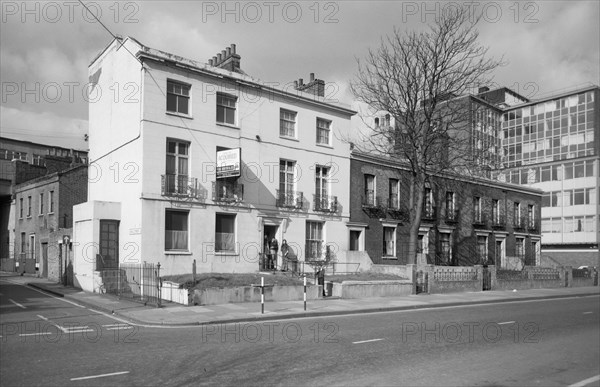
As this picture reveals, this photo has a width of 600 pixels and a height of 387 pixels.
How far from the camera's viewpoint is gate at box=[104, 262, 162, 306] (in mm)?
21469

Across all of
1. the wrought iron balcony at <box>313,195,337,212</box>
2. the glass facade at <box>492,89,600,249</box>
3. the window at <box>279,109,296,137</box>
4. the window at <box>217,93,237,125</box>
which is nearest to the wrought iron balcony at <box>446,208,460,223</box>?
the wrought iron balcony at <box>313,195,337,212</box>

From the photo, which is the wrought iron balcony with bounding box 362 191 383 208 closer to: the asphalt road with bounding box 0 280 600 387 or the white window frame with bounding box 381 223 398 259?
the white window frame with bounding box 381 223 398 259

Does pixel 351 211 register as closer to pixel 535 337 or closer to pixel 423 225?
pixel 423 225

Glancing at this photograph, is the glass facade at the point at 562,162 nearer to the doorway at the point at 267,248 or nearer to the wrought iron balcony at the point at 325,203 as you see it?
the wrought iron balcony at the point at 325,203

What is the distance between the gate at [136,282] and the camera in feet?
70.4

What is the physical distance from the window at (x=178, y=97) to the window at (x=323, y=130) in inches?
337

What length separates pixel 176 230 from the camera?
81.3ft

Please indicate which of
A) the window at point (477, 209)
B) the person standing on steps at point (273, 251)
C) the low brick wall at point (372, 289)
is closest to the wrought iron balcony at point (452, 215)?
the window at point (477, 209)

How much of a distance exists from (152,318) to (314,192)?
1573 cm

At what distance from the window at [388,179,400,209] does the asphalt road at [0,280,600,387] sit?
18.0 m

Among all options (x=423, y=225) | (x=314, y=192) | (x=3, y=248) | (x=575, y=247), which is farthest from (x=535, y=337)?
(x=575, y=247)

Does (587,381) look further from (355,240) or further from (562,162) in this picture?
(562,162)

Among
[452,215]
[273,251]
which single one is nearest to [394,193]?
[452,215]

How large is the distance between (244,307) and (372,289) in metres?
7.89
